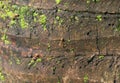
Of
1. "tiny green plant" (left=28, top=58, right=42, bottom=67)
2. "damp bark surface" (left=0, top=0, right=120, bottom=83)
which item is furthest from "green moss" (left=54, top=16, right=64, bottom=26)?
"tiny green plant" (left=28, top=58, right=42, bottom=67)

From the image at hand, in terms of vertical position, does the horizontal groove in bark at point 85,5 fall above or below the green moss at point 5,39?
above

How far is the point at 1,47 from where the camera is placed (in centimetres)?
110

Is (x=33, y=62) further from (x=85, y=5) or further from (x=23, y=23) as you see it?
(x=85, y=5)

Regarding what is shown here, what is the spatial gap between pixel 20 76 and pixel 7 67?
5cm

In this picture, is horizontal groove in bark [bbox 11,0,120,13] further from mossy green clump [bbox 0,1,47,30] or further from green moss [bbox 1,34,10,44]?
green moss [bbox 1,34,10,44]

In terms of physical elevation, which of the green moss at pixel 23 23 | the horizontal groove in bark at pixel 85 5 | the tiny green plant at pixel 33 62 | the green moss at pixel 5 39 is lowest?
the tiny green plant at pixel 33 62

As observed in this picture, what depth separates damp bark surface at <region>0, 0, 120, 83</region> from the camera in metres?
0.99

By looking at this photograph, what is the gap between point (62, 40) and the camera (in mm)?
1021

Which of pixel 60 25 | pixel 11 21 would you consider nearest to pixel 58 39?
pixel 60 25

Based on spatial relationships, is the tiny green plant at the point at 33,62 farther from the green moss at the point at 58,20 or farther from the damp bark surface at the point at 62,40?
the green moss at the point at 58,20

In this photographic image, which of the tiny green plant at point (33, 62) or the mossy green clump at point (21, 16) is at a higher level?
the mossy green clump at point (21, 16)

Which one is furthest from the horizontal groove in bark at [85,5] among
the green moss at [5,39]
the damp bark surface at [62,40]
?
the green moss at [5,39]

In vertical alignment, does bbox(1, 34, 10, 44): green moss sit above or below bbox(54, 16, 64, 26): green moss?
below

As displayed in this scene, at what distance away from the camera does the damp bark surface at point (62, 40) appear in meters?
0.99
